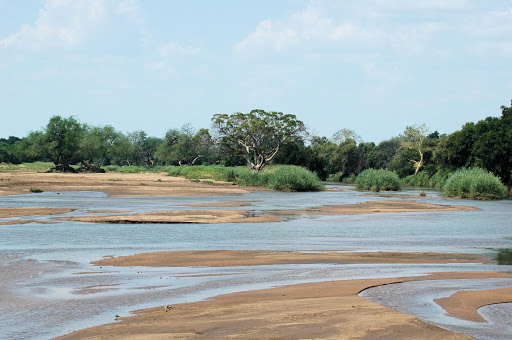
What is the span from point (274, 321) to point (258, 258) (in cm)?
659

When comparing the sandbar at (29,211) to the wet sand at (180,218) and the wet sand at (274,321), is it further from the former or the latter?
the wet sand at (274,321)

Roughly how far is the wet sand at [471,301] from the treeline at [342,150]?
50.2m

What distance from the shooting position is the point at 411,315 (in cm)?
823

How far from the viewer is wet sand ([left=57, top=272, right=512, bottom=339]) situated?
23.2 ft

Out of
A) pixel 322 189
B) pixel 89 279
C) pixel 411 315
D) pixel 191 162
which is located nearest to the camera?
pixel 411 315

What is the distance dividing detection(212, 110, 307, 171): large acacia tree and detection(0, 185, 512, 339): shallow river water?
2054 inches

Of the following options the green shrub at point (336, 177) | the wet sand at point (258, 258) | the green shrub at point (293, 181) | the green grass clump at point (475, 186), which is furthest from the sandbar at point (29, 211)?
the green shrub at point (336, 177)

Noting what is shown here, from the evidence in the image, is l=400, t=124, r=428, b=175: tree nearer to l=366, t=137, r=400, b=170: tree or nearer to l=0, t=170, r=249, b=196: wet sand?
l=366, t=137, r=400, b=170: tree

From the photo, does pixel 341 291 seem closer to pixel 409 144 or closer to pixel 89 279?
pixel 89 279

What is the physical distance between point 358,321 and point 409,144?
9033 centimetres

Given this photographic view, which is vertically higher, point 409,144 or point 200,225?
point 409,144

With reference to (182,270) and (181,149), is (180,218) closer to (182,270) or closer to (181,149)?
(182,270)

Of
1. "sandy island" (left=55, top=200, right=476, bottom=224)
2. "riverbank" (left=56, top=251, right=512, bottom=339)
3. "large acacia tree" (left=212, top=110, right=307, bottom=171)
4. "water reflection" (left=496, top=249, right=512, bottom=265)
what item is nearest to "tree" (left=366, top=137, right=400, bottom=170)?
"large acacia tree" (left=212, top=110, right=307, bottom=171)

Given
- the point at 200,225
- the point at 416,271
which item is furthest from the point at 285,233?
the point at 416,271
